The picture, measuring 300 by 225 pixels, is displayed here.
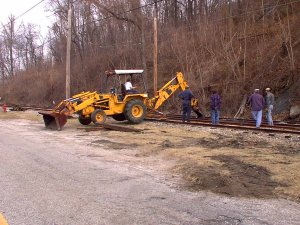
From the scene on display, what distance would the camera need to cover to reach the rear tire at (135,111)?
19562mm

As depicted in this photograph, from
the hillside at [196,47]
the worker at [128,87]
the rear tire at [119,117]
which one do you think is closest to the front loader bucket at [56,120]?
the rear tire at [119,117]

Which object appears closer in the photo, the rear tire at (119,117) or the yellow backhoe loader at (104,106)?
the yellow backhoe loader at (104,106)

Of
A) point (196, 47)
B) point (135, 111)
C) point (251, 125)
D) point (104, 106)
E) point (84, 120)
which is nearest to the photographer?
point (251, 125)

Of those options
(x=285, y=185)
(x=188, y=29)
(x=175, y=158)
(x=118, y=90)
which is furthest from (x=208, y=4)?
(x=285, y=185)

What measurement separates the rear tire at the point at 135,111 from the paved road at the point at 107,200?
940cm

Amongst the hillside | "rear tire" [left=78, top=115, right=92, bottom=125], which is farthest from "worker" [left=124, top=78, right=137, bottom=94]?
the hillside

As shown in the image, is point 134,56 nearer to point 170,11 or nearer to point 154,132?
point 170,11

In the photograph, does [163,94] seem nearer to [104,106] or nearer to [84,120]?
[104,106]

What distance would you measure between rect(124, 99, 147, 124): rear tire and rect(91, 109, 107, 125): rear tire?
3.95 ft

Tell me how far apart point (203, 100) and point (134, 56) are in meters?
13.8

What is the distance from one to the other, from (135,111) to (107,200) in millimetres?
13474

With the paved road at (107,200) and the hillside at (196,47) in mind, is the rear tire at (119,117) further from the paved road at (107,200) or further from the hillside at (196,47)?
the paved road at (107,200)

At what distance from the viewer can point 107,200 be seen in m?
6.74

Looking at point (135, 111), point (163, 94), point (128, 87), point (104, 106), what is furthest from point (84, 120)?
point (163, 94)
